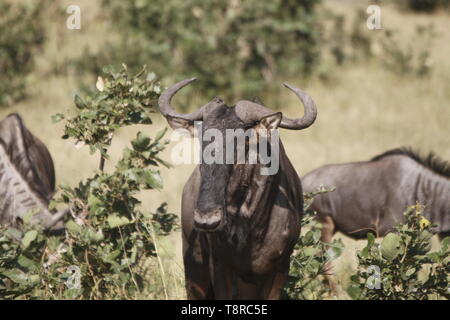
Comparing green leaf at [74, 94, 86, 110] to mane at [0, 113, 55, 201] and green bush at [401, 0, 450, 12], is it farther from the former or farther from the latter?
green bush at [401, 0, 450, 12]

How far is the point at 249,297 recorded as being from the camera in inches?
170

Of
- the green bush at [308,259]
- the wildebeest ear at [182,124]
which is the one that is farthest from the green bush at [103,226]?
the green bush at [308,259]

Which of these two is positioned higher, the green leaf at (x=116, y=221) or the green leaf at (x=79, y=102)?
the green leaf at (x=79, y=102)

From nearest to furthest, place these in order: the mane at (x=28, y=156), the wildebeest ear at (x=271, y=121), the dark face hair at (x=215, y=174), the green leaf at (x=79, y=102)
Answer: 1. the dark face hair at (x=215, y=174)
2. the wildebeest ear at (x=271, y=121)
3. the green leaf at (x=79, y=102)
4. the mane at (x=28, y=156)

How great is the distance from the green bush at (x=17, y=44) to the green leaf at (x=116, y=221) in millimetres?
8411

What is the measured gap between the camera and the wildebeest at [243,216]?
4004 mm

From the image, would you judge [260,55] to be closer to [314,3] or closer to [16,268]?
[314,3]

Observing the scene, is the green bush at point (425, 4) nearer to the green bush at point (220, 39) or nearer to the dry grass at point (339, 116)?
the dry grass at point (339, 116)

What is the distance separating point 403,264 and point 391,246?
0.60ft

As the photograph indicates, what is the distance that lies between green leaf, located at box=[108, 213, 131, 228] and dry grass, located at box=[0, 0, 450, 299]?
365 cm

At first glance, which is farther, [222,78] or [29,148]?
[222,78]

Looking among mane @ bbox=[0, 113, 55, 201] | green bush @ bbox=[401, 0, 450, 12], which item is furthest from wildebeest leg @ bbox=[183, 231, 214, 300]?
green bush @ bbox=[401, 0, 450, 12]

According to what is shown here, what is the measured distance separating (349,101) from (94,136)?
28.1 ft
